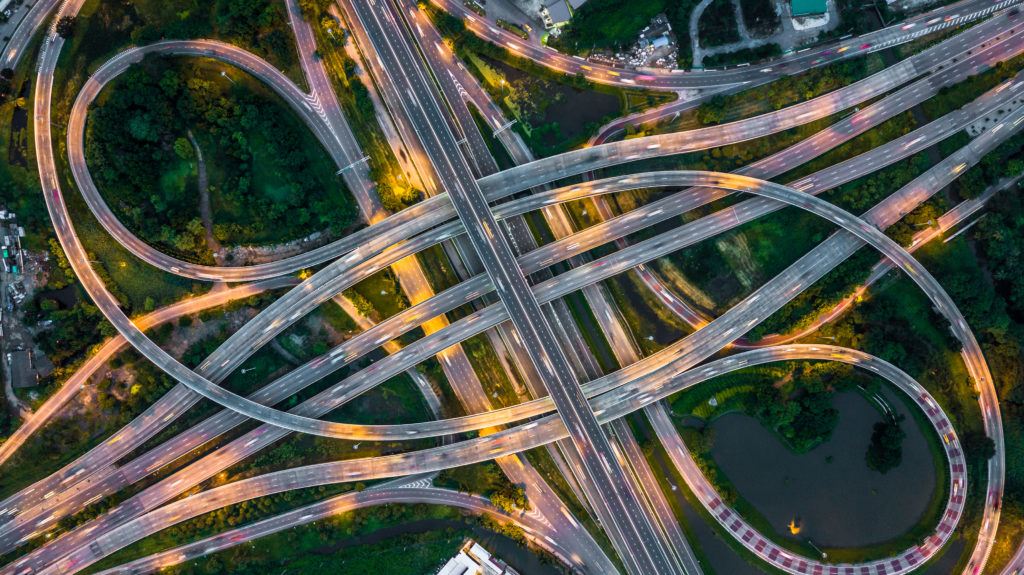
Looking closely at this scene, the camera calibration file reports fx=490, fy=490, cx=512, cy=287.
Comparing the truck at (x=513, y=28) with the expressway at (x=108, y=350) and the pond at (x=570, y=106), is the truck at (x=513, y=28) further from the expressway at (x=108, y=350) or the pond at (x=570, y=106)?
the expressway at (x=108, y=350)

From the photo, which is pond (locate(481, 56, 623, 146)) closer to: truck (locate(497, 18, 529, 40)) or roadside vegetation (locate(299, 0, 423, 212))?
truck (locate(497, 18, 529, 40))

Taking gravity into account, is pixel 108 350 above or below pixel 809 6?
below

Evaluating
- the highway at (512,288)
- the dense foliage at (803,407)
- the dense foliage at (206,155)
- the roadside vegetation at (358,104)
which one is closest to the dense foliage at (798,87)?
the highway at (512,288)

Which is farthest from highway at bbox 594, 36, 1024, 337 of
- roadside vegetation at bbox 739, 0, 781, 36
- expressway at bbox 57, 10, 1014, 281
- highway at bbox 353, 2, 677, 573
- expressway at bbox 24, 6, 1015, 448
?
highway at bbox 353, 2, 677, 573

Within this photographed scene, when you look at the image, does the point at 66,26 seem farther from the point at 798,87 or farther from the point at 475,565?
the point at 798,87

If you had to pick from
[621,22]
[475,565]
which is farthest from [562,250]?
[475,565]

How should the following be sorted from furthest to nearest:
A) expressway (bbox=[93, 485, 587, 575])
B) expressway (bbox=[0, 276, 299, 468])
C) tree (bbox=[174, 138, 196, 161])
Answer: expressway (bbox=[93, 485, 587, 575]), expressway (bbox=[0, 276, 299, 468]), tree (bbox=[174, 138, 196, 161])
